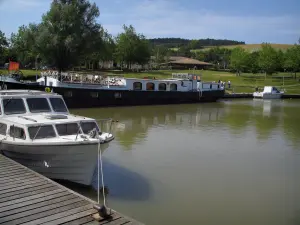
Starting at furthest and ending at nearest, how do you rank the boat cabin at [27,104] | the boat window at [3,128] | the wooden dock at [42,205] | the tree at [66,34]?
the tree at [66,34]
the boat cabin at [27,104]
the boat window at [3,128]
the wooden dock at [42,205]

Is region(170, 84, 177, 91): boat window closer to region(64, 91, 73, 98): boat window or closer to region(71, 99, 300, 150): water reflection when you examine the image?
region(71, 99, 300, 150): water reflection

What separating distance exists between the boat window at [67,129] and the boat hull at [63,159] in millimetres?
911

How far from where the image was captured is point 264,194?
1256cm

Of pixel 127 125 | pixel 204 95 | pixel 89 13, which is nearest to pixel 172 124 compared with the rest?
pixel 127 125

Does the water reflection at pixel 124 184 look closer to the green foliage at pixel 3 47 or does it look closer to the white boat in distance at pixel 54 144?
the white boat in distance at pixel 54 144

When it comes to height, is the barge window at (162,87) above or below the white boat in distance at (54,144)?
above

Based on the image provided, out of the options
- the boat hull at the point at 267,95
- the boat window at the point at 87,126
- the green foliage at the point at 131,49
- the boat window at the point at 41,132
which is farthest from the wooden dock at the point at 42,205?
the green foliage at the point at 131,49

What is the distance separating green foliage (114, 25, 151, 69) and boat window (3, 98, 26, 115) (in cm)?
6447

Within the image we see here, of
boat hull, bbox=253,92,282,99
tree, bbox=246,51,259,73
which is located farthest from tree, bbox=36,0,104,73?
tree, bbox=246,51,259,73

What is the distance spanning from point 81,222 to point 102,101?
99.6 ft

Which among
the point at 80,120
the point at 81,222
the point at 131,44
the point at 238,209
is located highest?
the point at 131,44

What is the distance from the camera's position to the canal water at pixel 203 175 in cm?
1089

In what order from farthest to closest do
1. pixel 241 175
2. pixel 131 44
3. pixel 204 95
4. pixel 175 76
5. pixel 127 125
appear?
1. pixel 131 44
2. pixel 175 76
3. pixel 204 95
4. pixel 127 125
5. pixel 241 175

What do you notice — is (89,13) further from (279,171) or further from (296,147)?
(279,171)
